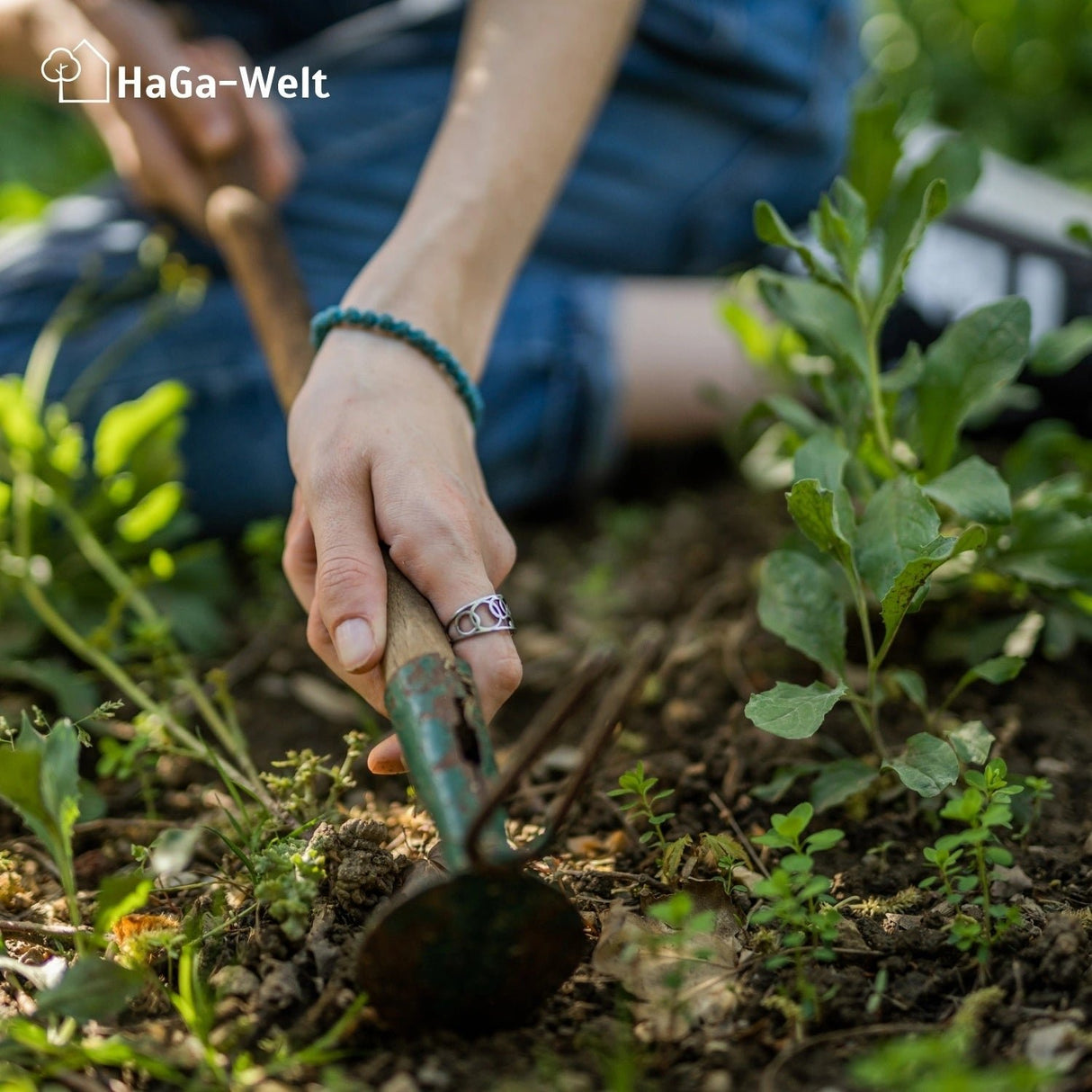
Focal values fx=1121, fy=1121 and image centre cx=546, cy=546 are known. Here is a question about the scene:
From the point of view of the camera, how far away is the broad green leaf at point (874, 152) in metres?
1.57

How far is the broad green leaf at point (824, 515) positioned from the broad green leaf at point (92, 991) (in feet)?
2.76

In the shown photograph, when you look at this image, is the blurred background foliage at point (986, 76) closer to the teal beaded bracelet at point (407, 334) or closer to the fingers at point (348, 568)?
the teal beaded bracelet at point (407, 334)

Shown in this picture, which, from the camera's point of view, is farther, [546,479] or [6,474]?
[546,479]

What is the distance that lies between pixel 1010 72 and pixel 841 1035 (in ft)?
12.8

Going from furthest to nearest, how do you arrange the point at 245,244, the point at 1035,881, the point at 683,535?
the point at 683,535
the point at 245,244
the point at 1035,881

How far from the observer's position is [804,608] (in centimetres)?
146

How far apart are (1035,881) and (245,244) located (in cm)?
158

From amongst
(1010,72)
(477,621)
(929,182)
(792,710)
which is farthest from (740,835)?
(1010,72)

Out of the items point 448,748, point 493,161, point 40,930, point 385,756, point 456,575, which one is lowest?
point 40,930

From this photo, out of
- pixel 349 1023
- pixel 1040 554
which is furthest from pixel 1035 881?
pixel 349 1023

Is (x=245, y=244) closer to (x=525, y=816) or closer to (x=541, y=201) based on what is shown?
(x=541, y=201)

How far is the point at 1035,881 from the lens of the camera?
130cm

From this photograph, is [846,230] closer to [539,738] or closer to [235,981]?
[539,738]

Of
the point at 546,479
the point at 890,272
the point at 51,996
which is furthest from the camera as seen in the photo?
the point at 546,479
